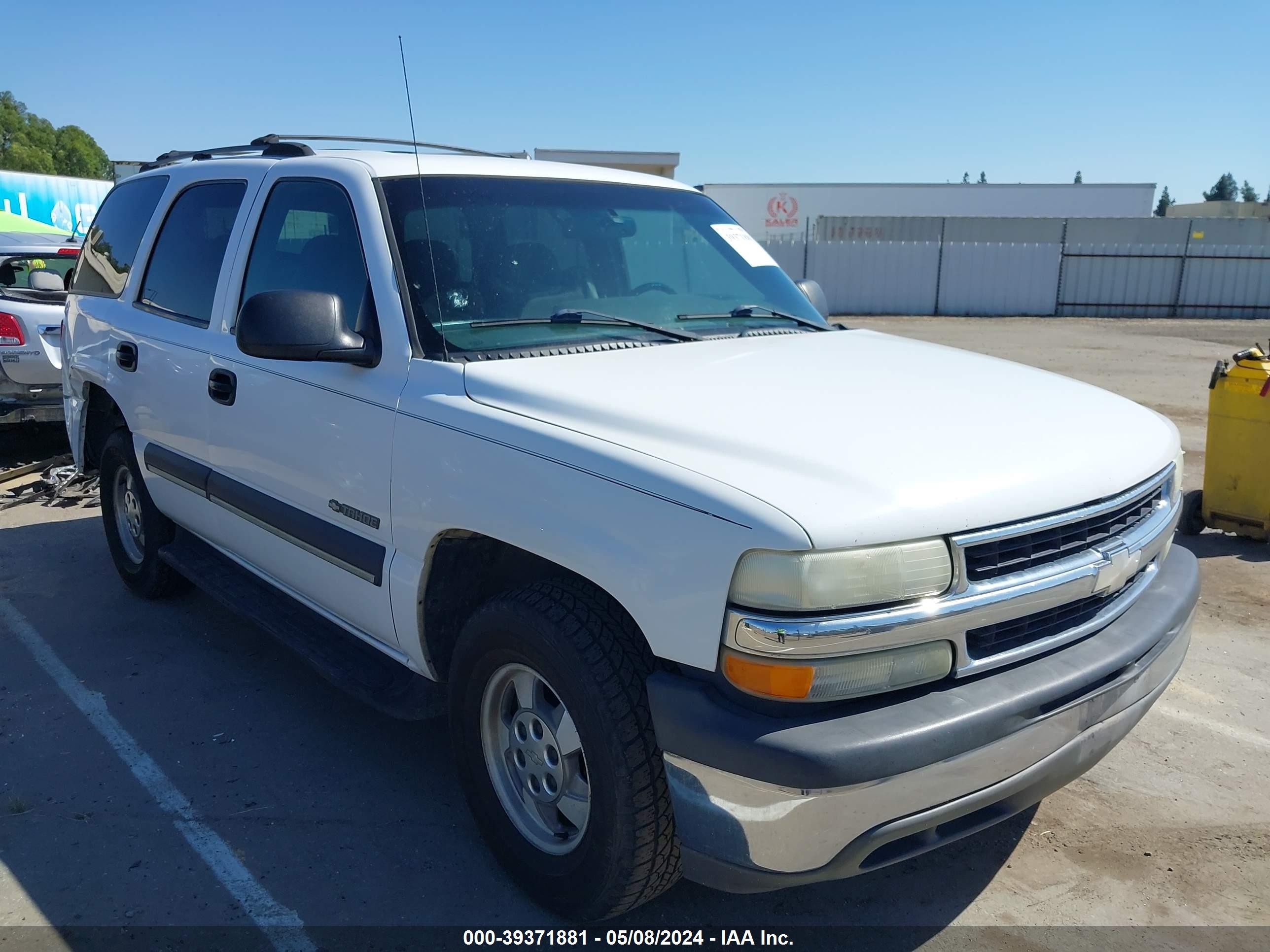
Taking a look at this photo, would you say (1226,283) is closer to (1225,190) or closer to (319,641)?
(319,641)

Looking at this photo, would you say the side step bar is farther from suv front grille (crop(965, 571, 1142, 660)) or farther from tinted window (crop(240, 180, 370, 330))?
suv front grille (crop(965, 571, 1142, 660))

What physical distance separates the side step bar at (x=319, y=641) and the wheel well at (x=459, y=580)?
6.1 inches

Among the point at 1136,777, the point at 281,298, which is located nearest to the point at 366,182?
the point at 281,298

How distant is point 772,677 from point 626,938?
105 centimetres

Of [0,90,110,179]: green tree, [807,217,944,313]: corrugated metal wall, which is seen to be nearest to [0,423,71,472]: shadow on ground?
[807,217,944,313]: corrugated metal wall

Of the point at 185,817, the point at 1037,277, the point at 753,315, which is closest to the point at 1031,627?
the point at 753,315

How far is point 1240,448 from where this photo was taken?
19.5 ft

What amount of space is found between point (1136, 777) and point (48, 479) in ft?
24.1

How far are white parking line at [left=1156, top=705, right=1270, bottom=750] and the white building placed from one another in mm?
32672

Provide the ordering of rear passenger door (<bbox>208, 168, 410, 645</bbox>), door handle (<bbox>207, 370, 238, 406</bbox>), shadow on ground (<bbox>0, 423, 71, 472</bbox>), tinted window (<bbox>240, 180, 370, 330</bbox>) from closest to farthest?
rear passenger door (<bbox>208, 168, 410, 645</bbox>), tinted window (<bbox>240, 180, 370, 330</bbox>), door handle (<bbox>207, 370, 238, 406</bbox>), shadow on ground (<bbox>0, 423, 71, 472</bbox>)

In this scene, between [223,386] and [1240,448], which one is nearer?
[223,386]

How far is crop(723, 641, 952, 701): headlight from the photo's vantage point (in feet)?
6.76

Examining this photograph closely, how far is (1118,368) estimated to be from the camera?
588 inches

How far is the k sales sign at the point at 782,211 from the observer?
3600 cm
